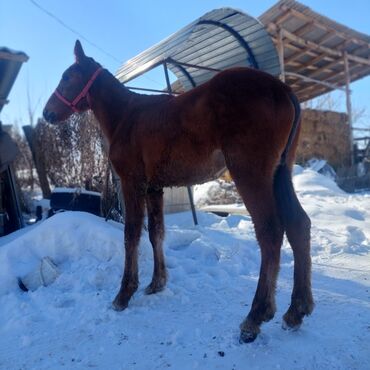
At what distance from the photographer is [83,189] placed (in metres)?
5.93

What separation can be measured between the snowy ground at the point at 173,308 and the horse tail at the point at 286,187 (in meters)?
0.88

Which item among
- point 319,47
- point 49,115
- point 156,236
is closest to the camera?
point 156,236

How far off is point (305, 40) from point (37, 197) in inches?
465

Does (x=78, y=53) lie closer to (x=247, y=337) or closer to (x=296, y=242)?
(x=296, y=242)

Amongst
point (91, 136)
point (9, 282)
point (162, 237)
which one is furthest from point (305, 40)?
point (9, 282)

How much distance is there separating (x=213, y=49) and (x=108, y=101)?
3647mm

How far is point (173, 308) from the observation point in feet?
10.2

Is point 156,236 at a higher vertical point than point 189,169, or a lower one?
lower

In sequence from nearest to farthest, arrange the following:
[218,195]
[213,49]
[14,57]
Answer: [14,57] < [213,49] < [218,195]

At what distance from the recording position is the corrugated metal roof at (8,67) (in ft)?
16.5

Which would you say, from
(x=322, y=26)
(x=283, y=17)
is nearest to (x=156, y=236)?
(x=283, y=17)

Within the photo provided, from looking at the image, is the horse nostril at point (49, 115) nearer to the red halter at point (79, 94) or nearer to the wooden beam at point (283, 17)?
the red halter at point (79, 94)

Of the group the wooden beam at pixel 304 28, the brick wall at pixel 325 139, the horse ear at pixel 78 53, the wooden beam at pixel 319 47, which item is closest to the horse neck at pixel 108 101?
the horse ear at pixel 78 53

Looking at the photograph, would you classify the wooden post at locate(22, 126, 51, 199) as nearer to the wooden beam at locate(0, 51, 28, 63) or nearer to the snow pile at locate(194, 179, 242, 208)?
the wooden beam at locate(0, 51, 28, 63)
